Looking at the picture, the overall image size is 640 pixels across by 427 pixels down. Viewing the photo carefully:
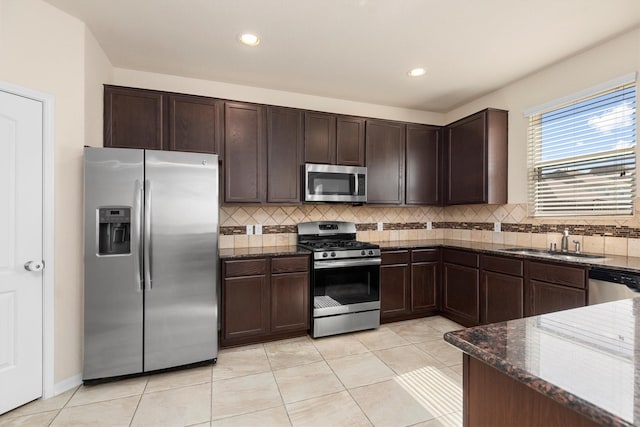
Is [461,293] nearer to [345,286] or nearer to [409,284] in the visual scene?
[409,284]

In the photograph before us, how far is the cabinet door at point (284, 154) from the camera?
125 inches

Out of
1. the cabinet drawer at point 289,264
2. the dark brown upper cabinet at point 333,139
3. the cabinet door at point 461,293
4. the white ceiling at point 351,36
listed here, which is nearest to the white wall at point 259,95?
the white ceiling at point 351,36

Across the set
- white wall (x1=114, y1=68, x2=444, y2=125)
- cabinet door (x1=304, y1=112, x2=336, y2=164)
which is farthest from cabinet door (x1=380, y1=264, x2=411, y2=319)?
white wall (x1=114, y1=68, x2=444, y2=125)

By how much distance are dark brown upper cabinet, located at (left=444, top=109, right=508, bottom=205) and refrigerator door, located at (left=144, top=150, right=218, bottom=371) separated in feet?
9.35

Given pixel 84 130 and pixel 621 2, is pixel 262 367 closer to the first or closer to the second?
pixel 84 130

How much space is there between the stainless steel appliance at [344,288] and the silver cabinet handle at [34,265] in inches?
82.7

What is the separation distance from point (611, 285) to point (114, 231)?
361 cm

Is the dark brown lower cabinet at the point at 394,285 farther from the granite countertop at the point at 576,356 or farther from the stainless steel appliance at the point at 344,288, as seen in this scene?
the granite countertop at the point at 576,356

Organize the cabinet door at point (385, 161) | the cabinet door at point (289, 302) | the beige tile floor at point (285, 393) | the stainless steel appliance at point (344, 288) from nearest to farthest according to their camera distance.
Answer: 1. the beige tile floor at point (285, 393)
2. the cabinet door at point (289, 302)
3. the stainless steel appliance at point (344, 288)
4. the cabinet door at point (385, 161)

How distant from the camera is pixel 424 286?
357 centimetres

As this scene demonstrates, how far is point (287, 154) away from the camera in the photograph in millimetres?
3244

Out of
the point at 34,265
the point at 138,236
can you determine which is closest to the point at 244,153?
the point at 138,236

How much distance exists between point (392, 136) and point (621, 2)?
210 centimetres

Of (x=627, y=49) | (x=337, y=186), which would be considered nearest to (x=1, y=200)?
(x=337, y=186)
